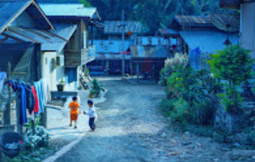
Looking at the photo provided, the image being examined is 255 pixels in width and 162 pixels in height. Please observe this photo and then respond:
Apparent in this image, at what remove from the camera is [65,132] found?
11.0 metres

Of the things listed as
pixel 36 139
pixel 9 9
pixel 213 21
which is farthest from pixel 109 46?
pixel 36 139

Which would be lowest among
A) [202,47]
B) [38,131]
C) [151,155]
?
[151,155]

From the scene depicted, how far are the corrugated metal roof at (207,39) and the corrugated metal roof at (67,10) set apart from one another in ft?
24.9

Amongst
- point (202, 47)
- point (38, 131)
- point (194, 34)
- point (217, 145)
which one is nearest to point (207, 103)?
point (217, 145)

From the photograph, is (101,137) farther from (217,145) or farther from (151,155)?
(217,145)

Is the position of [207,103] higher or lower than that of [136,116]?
higher

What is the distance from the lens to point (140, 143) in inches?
387

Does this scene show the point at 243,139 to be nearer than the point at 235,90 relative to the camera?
Yes

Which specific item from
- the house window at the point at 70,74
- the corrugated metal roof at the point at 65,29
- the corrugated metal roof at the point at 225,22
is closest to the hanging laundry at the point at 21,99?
the corrugated metal roof at the point at 65,29

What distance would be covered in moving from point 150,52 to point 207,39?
840 cm

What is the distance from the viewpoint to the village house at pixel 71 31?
19375mm

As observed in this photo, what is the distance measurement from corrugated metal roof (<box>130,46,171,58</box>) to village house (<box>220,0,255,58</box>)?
17459mm

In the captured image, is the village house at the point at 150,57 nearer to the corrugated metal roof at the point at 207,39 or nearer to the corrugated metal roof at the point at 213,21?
the corrugated metal roof at the point at 213,21

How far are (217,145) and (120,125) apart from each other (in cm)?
480
